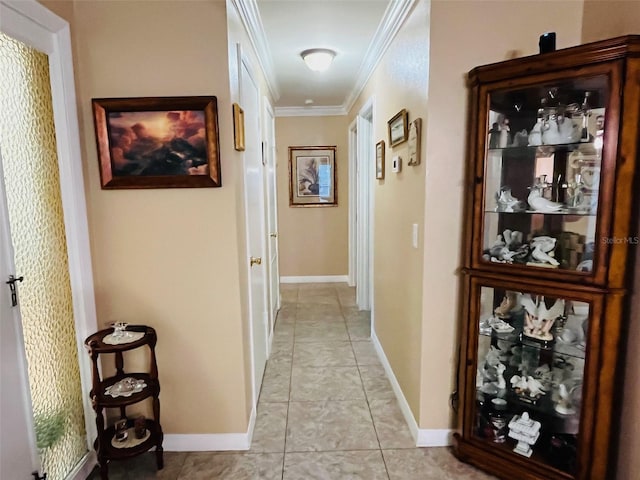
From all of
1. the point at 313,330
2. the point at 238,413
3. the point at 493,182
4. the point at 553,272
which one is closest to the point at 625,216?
the point at 553,272

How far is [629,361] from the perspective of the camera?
1531mm

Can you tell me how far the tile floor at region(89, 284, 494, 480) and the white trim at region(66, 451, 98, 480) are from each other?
0.15 feet

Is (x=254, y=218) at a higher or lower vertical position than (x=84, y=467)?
higher

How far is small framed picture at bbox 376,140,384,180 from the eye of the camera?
2912mm

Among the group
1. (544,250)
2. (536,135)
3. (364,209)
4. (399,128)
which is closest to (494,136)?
(536,135)

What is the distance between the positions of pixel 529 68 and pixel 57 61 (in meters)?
1.95

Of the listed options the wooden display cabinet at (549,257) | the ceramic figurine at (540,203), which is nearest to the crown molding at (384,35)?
the wooden display cabinet at (549,257)

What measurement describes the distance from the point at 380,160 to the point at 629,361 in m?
1.97

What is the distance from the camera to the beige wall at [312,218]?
17.0ft

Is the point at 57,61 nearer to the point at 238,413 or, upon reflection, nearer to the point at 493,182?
the point at 238,413

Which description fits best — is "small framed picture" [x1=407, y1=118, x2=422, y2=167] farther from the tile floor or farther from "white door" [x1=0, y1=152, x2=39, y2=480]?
"white door" [x1=0, y1=152, x2=39, y2=480]

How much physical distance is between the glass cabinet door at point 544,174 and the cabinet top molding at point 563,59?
7 centimetres

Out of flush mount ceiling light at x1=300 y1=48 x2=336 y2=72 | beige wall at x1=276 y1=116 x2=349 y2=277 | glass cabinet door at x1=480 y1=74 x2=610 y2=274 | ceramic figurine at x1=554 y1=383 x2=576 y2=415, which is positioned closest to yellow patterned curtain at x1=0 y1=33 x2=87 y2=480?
flush mount ceiling light at x1=300 y1=48 x2=336 y2=72

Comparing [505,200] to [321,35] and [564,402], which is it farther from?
[321,35]
